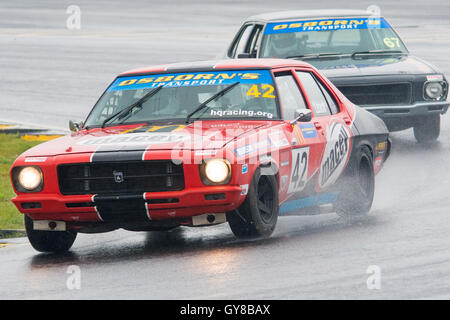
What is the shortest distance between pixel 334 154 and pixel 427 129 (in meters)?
5.43

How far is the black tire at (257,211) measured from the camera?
372 inches

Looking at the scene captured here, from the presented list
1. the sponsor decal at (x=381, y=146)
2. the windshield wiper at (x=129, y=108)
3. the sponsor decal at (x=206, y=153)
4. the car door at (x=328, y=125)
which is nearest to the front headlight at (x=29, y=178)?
the windshield wiper at (x=129, y=108)

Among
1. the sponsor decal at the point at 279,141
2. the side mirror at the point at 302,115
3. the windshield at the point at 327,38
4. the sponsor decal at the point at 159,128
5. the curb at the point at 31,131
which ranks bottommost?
the curb at the point at 31,131

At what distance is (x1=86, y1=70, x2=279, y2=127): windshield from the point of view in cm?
1028

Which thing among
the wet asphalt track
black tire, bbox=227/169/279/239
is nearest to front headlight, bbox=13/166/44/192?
the wet asphalt track

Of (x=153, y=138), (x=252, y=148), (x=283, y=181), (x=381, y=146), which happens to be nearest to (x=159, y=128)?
(x=153, y=138)

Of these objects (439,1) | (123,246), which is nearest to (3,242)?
(123,246)

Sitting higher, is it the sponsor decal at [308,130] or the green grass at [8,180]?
the sponsor decal at [308,130]

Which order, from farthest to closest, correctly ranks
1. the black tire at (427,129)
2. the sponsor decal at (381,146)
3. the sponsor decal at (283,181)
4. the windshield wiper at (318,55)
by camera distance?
the black tire at (427,129), the windshield wiper at (318,55), the sponsor decal at (381,146), the sponsor decal at (283,181)

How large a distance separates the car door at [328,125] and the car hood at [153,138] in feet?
2.61

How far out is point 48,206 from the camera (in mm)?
9414

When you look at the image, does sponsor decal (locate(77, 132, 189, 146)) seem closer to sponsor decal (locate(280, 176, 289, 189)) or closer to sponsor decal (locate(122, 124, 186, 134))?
sponsor decal (locate(122, 124, 186, 134))

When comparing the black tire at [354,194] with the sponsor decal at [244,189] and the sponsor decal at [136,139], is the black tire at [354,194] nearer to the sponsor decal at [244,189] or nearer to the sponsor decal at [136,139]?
the sponsor decal at [244,189]
